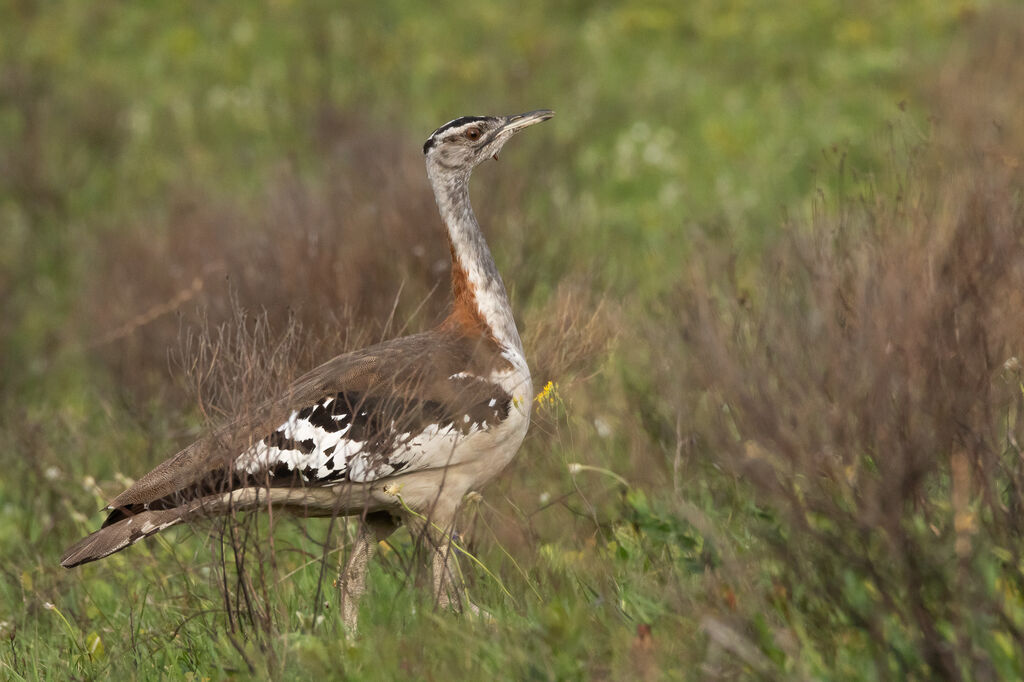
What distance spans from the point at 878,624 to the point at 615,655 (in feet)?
Result: 2.32

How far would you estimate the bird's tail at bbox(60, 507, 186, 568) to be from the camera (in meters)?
4.43

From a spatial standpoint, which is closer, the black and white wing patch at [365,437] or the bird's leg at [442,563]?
the bird's leg at [442,563]

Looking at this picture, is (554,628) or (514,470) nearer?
(554,628)

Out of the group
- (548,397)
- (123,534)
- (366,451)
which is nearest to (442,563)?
(366,451)

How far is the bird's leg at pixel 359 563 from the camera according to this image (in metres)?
4.60

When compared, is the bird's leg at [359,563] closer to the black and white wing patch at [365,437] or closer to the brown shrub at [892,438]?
the black and white wing patch at [365,437]

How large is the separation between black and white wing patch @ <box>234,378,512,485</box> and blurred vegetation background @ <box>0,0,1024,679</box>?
225 mm

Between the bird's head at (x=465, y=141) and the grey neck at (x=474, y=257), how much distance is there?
22mm

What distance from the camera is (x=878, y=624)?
3316mm

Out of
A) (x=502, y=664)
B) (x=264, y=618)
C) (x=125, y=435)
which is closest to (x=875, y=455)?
(x=502, y=664)

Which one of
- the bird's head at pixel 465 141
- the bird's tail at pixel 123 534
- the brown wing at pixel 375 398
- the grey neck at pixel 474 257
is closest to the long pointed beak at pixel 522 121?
the bird's head at pixel 465 141

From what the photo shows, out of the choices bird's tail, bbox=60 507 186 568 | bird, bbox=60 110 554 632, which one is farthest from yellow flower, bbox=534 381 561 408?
bird's tail, bbox=60 507 186 568

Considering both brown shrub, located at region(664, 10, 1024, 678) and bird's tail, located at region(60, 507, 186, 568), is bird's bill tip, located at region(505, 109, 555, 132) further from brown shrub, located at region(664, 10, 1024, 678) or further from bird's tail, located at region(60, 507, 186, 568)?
bird's tail, located at region(60, 507, 186, 568)

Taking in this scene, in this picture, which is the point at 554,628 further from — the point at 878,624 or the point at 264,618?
the point at 264,618
